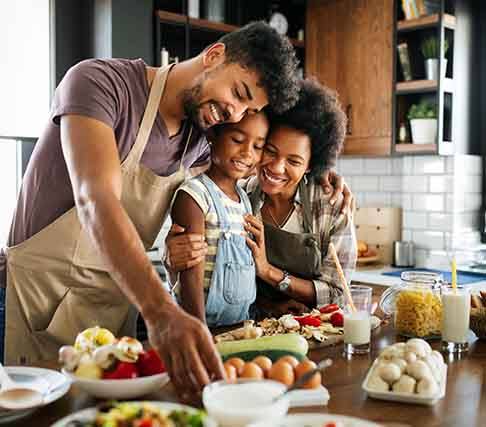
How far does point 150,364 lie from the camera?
1211 millimetres

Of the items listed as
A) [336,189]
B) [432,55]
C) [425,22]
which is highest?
[425,22]

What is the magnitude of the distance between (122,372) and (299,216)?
108 centimetres

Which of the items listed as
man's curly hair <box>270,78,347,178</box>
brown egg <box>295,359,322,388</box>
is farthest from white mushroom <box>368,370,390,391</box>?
man's curly hair <box>270,78,347,178</box>

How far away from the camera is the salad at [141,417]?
0.93 m

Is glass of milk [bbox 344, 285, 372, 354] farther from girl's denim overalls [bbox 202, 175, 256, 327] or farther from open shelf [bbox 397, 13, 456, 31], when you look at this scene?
open shelf [bbox 397, 13, 456, 31]

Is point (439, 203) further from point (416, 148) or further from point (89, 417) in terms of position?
point (89, 417)

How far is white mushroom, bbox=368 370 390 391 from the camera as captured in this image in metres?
1.25

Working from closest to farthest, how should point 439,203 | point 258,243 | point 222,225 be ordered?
point 222,225 → point 258,243 → point 439,203

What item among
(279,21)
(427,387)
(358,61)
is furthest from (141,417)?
(279,21)

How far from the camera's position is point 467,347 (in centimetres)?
163

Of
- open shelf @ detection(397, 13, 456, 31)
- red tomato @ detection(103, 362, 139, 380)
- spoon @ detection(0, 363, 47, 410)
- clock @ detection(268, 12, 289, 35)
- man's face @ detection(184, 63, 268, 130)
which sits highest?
clock @ detection(268, 12, 289, 35)

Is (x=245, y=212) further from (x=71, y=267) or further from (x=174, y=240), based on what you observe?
(x=71, y=267)

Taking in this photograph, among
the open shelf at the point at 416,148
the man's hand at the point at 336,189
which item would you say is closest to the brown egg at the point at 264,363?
the man's hand at the point at 336,189

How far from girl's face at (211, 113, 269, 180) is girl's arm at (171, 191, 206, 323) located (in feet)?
0.56
